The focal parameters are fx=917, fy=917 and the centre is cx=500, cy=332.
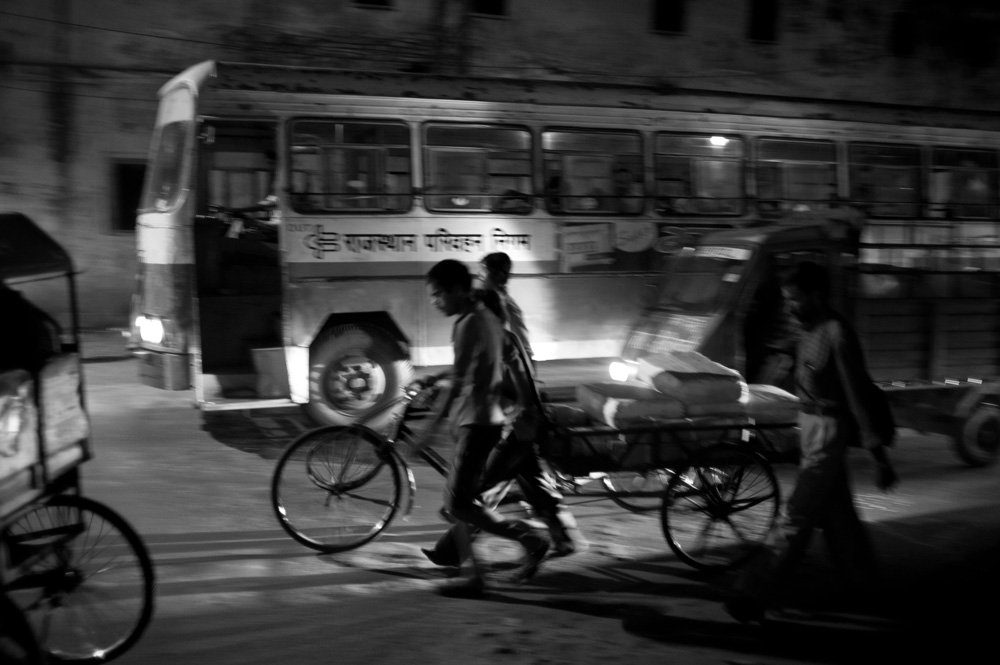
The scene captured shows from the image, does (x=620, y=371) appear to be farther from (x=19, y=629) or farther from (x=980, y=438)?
(x=19, y=629)

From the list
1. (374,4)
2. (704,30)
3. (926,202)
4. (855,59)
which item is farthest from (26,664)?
(855,59)

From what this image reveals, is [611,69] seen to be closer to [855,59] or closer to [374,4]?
[374,4]

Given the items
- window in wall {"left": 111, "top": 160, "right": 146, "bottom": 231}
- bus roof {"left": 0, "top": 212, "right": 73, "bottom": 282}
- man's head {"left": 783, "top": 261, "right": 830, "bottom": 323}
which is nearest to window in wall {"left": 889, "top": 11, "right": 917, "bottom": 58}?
window in wall {"left": 111, "top": 160, "right": 146, "bottom": 231}

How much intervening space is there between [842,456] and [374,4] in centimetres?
1567

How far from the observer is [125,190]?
52.9 ft

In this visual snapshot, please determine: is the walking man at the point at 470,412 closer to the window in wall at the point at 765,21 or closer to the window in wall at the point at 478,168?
the window in wall at the point at 478,168

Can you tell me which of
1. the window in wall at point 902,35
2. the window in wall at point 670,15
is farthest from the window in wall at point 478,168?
the window in wall at point 902,35

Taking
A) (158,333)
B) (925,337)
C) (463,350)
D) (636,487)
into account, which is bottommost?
(636,487)

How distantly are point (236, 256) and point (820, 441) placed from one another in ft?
18.3

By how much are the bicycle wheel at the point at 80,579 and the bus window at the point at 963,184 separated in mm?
10467

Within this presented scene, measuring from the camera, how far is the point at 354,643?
13.2ft

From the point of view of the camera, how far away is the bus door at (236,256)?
7.95 metres

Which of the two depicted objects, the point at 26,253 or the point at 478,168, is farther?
the point at 478,168

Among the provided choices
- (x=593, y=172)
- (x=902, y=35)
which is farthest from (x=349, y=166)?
(x=902, y=35)
